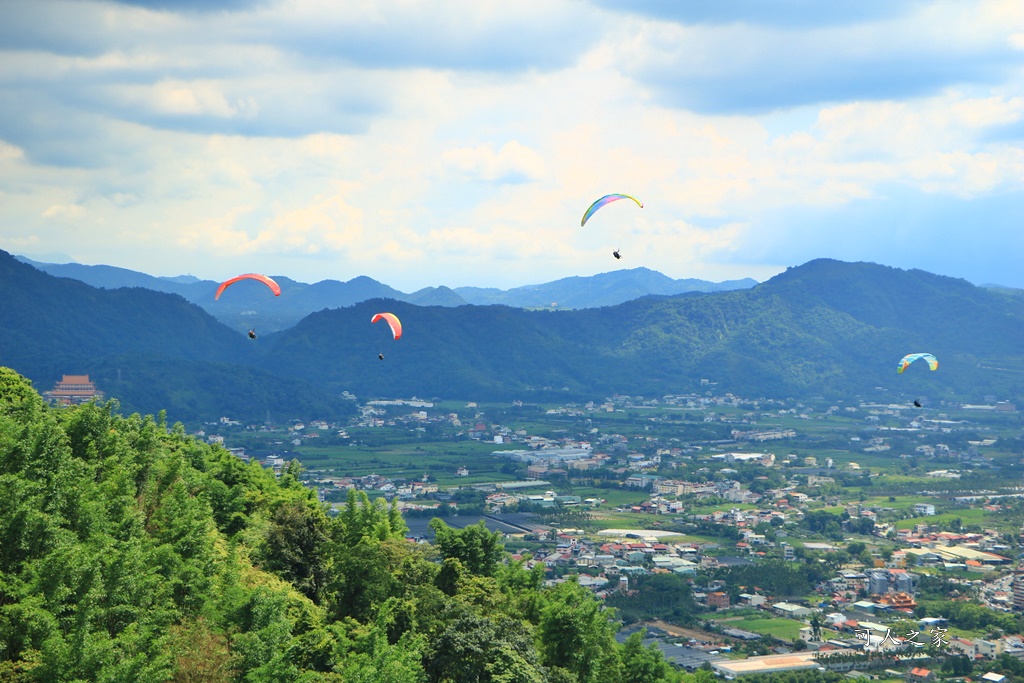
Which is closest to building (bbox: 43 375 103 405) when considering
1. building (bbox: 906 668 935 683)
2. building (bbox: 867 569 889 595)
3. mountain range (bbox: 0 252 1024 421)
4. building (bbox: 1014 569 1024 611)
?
mountain range (bbox: 0 252 1024 421)

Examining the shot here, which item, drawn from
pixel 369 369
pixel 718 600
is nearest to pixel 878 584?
pixel 718 600

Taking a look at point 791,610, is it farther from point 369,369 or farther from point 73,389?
point 369,369

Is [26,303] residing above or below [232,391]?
above

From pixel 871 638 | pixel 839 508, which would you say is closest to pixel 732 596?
pixel 871 638

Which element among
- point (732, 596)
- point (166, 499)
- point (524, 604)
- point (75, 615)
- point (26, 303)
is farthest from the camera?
point (26, 303)

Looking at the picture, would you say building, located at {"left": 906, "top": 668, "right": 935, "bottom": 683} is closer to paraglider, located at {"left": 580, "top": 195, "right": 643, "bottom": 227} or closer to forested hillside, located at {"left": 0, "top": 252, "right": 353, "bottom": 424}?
paraglider, located at {"left": 580, "top": 195, "right": 643, "bottom": 227}

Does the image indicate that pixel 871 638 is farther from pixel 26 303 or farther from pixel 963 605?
pixel 26 303
